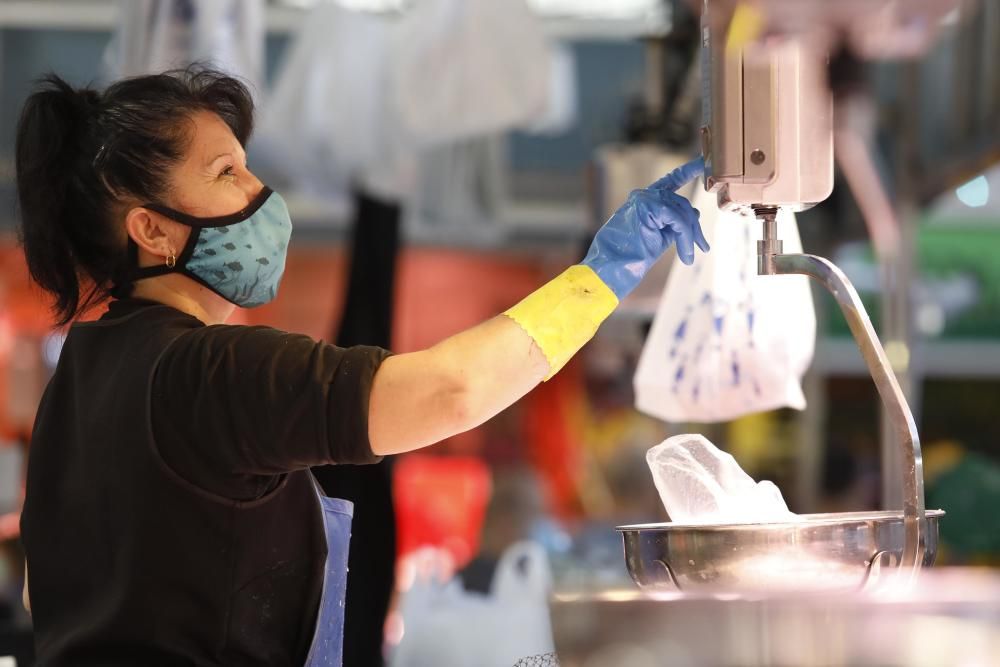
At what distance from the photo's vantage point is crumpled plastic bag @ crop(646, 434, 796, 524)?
5.12 feet

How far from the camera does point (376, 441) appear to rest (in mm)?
1275

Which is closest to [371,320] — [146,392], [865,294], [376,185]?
[376,185]

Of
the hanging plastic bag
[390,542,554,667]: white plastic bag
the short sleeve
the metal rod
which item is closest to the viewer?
the short sleeve

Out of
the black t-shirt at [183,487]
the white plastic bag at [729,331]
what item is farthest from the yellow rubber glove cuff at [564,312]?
the white plastic bag at [729,331]

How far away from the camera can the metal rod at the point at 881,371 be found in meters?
1.40

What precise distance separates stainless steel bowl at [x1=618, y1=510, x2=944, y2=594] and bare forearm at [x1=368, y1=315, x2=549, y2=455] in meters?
0.26

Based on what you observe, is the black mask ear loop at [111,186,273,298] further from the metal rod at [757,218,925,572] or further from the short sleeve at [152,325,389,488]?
the metal rod at [757,218,925,572]

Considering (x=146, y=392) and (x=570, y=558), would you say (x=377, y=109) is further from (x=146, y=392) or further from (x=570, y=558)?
(x=146, y=392)

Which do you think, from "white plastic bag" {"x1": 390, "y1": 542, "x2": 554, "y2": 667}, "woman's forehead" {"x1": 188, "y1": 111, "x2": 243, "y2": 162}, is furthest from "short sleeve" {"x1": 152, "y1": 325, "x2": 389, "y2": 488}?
"white plastic bag" {"x1": 390, "y1": 542, "x2": 554, "y2": 667}

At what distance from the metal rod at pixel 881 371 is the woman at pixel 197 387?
4.1 inches

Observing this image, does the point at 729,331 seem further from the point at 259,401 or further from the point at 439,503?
the point at 439,503

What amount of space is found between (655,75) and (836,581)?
284 cm

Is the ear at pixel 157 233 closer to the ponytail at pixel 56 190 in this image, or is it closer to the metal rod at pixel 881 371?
the ponytail at pixel 56 190

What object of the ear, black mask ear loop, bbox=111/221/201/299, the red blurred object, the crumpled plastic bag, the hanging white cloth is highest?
the hanging white cloth
